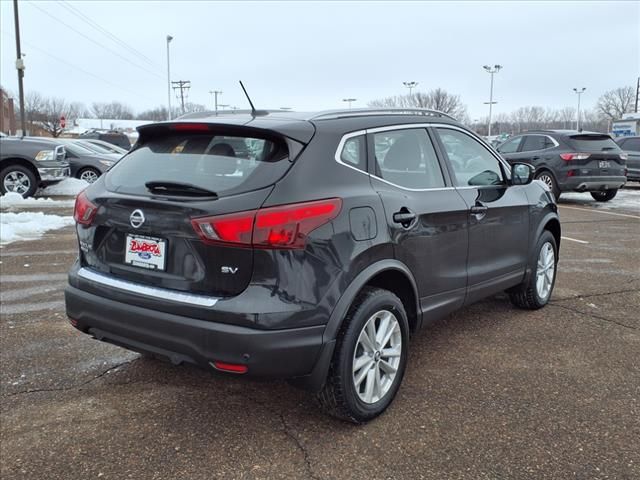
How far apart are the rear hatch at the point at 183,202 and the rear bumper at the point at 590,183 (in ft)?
37.5

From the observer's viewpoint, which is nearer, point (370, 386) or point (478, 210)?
point (370, 386)

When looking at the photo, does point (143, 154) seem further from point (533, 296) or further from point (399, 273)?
point (533, 296)

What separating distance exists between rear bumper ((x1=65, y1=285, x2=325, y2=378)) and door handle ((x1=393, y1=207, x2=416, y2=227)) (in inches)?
31.1

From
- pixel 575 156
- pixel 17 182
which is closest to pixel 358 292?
pixel 575 156

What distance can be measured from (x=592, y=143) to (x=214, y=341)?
1243cm

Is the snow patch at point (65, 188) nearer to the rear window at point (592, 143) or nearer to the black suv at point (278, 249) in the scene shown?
the rear window at point (592, 143)

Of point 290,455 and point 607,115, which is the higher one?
point 607,115

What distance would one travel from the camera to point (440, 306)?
358 centimetres

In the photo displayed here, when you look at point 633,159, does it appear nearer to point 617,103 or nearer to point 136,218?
point 136,218

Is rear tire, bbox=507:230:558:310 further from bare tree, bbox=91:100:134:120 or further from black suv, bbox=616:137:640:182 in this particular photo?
bare tree, bbox=91:100:134:120

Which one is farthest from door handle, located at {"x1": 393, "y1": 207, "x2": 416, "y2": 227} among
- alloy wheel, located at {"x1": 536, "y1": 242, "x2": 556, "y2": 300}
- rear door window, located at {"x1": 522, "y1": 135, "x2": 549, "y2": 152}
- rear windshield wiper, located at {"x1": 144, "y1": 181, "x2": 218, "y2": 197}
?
rear door window, located at {"x1": 522, "y1": 135, "x2": 549, "y2": 152}

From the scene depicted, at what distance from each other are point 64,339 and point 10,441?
145 centimetres

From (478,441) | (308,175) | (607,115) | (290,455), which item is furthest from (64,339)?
(607,115)

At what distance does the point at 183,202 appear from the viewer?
2.71 m
